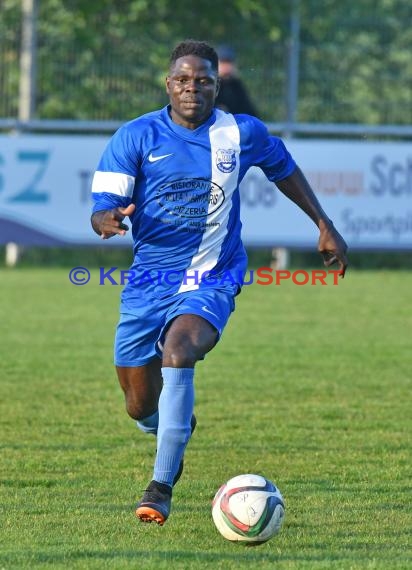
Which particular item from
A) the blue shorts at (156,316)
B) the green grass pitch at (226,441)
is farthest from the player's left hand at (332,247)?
the green grass pitch at (226,441)

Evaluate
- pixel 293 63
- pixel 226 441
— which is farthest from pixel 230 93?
pixel 226 441

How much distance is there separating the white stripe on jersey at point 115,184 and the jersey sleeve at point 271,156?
74 centimetres

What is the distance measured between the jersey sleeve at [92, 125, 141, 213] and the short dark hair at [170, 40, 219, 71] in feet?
1.46

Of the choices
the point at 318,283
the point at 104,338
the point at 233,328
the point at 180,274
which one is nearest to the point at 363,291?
the point at 318,283

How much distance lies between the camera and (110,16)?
19.3 meters

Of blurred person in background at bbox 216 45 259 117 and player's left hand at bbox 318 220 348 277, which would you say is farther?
blurred person in background at bbox 216 45 259 117

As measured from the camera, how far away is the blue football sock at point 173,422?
18.6ft

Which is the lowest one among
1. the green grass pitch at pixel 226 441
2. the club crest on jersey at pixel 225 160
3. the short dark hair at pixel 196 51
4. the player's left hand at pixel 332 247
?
the green grass pitch at pixel 226 441

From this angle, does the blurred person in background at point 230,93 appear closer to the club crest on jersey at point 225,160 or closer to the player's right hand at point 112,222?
the club crest on jersey at point 225,160

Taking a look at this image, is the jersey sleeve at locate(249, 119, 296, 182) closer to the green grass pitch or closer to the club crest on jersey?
the club crest on jersey

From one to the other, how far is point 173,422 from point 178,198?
106 cm

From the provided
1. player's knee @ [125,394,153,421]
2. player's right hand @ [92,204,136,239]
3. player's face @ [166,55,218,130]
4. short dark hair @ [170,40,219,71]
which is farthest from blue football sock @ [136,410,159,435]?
short dark hair @ [170,40,219,71]

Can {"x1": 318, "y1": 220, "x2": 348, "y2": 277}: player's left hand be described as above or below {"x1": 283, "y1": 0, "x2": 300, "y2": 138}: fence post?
above

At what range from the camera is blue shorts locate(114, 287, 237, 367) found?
236 inches
